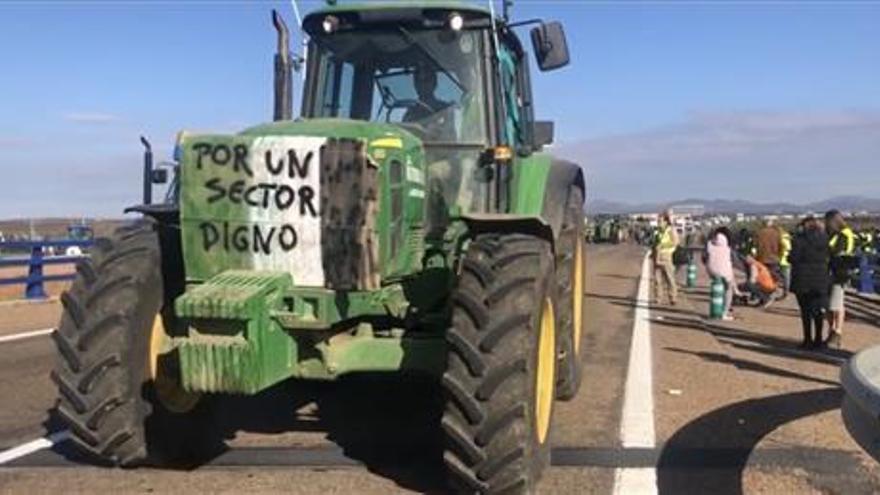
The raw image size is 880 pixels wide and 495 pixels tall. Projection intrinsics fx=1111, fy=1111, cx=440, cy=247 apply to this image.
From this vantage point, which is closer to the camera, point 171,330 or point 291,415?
point 171,330

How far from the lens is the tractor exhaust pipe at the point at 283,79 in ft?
26.3

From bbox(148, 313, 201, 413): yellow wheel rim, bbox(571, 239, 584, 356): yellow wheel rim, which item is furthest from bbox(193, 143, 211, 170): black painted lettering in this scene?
bbox(571, 239, 584, 356): yellow wheel rim

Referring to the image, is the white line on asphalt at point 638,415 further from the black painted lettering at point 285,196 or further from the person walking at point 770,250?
the person walking at point 770,250

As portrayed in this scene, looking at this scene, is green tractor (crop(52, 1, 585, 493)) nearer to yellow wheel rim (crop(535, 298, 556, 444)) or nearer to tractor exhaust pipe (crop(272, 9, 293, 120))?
yellow wheel rim (crop(535, 298, 556, 444))

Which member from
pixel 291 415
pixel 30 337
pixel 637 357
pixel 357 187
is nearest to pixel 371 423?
pixel 291 415

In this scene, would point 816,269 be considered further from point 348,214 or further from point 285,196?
point 285,196

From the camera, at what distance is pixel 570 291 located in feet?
30.6

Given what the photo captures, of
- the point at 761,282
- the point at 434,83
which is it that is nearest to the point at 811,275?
the point at 434,83

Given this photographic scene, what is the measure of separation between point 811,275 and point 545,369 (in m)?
8.01

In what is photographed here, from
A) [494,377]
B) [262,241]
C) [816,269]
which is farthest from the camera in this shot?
[816,269]

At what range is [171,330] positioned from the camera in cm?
682

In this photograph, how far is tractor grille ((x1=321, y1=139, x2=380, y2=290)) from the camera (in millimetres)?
6316

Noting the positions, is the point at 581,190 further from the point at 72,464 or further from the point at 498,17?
the point at 72,464

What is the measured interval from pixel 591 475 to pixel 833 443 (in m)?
2.11
